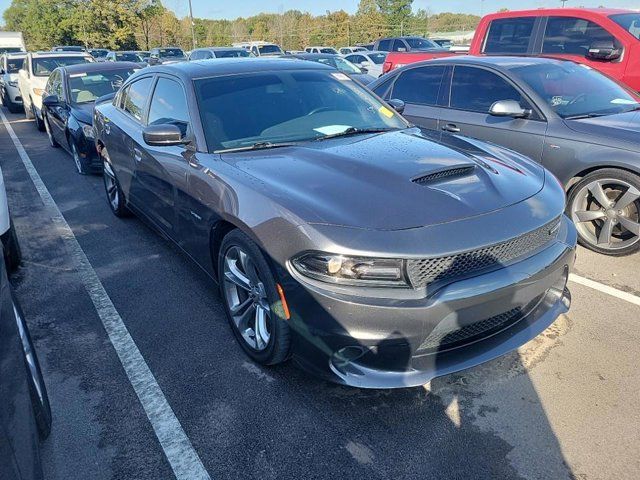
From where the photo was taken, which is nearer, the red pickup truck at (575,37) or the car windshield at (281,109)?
the car windshield at (281,109)

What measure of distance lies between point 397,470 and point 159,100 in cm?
332

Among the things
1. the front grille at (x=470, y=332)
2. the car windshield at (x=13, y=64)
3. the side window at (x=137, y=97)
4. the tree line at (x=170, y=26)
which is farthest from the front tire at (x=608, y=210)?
the tree line at (x=170, y=26)

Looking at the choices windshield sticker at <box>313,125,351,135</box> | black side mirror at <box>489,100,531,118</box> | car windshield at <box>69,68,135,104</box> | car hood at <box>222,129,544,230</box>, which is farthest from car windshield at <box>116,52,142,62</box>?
car hood at <box>222,129,544,230</box>

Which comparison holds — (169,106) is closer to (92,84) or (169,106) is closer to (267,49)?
(92,84)

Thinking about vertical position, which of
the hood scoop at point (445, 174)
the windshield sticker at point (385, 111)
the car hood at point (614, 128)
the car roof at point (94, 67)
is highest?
the car roof at point (94, 67)

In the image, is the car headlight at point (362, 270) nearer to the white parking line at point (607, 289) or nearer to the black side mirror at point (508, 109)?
the white parking line at point (607, 289)

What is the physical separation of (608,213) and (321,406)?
317 centimetres

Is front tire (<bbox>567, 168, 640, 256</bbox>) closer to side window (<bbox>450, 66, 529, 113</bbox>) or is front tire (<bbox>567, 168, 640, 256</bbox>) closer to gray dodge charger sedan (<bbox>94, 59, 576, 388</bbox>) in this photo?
side window (<bbox>450, 66, 529, 113</bbox>)

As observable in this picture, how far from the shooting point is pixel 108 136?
5230 mm

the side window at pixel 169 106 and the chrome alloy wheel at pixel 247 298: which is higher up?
the side window at pixel 169 106

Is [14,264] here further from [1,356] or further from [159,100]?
[1,356]

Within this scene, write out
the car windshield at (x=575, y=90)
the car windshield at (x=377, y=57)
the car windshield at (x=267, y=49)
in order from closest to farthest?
the car windshield at (x=575, y=90)
the car windshield at (x=377, y=57)
the car windshield at (x=267, y=49)

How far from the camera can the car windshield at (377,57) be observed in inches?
755

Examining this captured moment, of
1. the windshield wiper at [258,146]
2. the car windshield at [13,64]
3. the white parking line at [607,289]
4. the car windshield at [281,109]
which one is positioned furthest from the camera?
the car windshield at [13,64]
